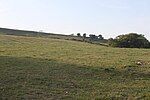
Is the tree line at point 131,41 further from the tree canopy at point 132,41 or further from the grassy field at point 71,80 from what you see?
the grassy field at point 71,80

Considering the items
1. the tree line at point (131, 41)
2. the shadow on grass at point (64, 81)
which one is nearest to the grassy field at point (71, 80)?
the shadow on grass at point (64, 81)

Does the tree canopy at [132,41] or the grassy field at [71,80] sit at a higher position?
the tree canopy at [132,41]

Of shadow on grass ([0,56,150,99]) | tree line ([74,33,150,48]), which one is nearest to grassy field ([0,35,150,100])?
shadow on grass ([0,56,150,99])

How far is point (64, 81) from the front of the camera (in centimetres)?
1500

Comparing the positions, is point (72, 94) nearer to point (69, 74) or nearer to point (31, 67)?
point (69, 74)

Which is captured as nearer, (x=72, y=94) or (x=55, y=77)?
(x=72, y=94)

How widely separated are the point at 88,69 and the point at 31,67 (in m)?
2.58

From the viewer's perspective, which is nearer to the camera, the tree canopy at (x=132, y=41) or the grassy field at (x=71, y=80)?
the grassy field at (x=71, y=80)

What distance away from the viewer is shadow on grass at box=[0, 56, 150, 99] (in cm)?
1316

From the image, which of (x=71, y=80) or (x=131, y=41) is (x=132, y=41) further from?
(x=71, y=80)

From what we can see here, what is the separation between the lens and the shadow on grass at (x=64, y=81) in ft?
43.2

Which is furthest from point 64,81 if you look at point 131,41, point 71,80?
point 131,41

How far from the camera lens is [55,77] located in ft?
51.4

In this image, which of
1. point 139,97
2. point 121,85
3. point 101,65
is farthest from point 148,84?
point 101,65
